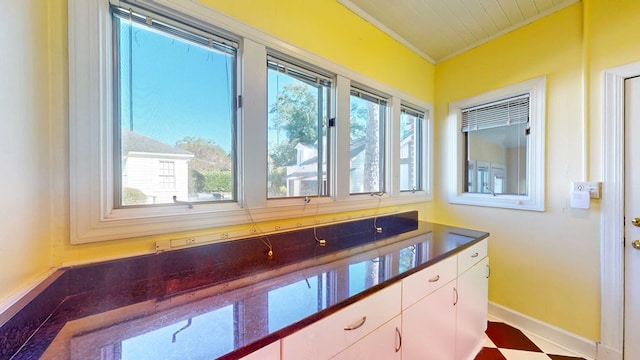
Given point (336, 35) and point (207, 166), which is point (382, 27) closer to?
point (336, 35)

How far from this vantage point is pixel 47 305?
28.3 inches

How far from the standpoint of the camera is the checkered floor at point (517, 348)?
65.3 inches

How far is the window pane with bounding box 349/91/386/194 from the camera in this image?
1.84 meters

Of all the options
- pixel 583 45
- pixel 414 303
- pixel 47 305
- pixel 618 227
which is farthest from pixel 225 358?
pixel 583 45

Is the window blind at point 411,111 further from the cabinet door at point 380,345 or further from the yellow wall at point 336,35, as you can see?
the cabinet door at point 380,345

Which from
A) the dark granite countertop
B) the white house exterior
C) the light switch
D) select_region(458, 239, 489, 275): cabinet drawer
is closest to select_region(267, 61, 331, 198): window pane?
the dark granite countertop

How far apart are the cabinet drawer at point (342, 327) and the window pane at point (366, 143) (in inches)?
36.7

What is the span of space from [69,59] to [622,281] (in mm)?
3107

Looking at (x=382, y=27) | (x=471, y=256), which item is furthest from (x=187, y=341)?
(x=382, y=27)

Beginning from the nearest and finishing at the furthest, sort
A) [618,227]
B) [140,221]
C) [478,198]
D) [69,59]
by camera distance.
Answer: [69,59] → [140,221] → [618,227] → [478,198]

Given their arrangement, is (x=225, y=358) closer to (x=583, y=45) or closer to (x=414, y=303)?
(x=414, y=303)

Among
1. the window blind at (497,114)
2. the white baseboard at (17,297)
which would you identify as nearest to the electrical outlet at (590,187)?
the window blind at (497,114)

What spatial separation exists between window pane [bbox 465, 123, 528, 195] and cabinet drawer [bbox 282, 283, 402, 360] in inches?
68.9

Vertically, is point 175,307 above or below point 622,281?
above
